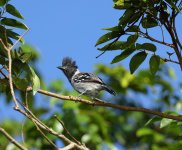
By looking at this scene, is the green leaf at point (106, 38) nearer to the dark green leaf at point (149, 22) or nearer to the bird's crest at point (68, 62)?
the dark green leaf at point (149, 22)

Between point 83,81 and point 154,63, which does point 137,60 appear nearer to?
point 154,63

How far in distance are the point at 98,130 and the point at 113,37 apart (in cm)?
383

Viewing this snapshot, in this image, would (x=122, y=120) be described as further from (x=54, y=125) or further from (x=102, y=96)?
(x=54, y=125)

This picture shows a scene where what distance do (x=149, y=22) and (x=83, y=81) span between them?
126 inches

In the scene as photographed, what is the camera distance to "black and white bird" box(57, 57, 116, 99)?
600 cm

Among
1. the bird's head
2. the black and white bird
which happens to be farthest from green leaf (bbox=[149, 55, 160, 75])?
the bird's head

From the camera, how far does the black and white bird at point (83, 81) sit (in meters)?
6.00

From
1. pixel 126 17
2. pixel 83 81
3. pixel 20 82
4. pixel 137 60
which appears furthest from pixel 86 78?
pixel 126 17

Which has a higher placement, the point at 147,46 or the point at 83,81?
the point at 147,46

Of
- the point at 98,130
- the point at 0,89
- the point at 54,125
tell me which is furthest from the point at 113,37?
the point at 98,130

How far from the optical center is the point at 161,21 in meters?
2.93

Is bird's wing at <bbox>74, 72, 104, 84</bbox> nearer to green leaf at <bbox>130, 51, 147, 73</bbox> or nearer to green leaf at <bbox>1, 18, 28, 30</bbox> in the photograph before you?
green leaf at <bbox>130, 51, 147, 73</bbox>

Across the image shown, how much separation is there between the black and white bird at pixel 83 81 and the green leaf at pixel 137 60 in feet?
8.58

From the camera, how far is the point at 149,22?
3045 mm
